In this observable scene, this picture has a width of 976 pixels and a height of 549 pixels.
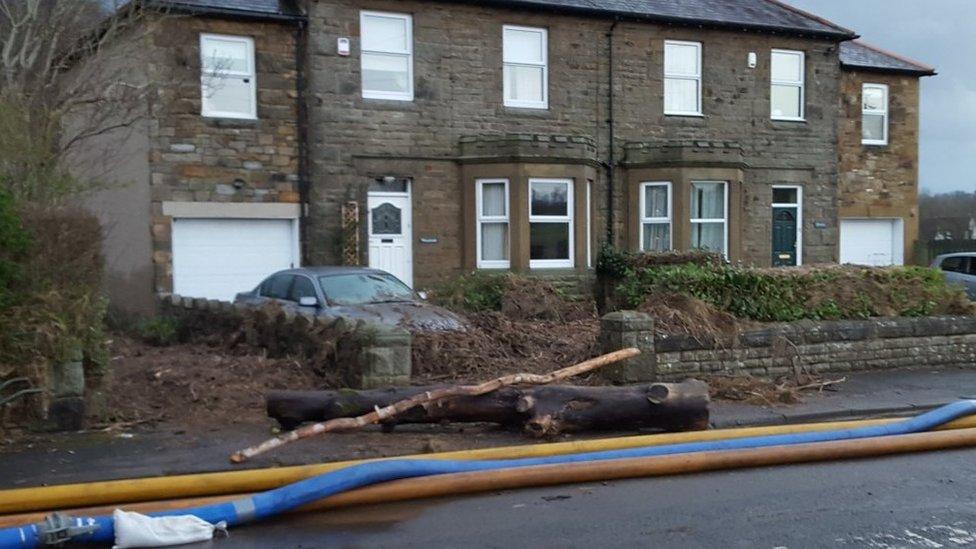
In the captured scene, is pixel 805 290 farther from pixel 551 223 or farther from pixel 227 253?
pixel 227 253

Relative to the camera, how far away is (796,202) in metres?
22.8

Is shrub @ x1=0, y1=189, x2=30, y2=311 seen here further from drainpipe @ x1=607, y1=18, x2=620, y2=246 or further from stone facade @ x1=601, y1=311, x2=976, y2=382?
drainpipe @ x1=607, y1=18, x2=620, y2=246

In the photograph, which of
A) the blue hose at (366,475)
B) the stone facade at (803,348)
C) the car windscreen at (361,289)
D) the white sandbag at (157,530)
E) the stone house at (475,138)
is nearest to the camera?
the white sandbag at (157,530)

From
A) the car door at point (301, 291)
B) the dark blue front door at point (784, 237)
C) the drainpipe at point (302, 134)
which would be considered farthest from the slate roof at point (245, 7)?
the dark blue front door at point (784, 237)

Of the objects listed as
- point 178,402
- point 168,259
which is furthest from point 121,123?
point 178,402

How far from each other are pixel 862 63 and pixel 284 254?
16.1 meters

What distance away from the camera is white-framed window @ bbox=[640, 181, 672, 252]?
2083cm

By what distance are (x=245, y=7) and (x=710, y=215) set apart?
11.2 meters

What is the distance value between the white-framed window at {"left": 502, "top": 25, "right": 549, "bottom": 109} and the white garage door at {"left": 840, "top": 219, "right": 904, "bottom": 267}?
9.89 metres

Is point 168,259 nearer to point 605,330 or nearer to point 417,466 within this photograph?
point 605,330

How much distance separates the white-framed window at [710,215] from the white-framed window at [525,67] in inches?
164

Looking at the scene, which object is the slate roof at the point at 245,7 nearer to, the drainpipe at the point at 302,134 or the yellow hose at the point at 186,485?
the drainpipe at the point at 302,134

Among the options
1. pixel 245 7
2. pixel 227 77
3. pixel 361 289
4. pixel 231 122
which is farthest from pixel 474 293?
pixel 245 7

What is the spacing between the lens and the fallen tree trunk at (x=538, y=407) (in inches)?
332
